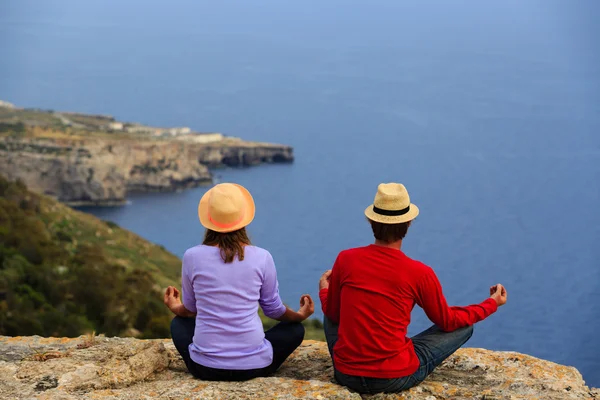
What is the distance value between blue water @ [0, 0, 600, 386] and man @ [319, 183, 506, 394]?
99.4ft

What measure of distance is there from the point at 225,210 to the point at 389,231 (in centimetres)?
89

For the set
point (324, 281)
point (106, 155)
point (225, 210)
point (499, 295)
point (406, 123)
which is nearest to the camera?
point (225, 210)

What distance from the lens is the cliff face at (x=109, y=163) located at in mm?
76500

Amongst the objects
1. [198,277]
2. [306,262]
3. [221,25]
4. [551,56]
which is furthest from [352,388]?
[221,25]

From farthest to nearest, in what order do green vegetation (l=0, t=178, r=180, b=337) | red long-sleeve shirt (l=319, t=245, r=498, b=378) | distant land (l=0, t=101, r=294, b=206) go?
distant land (l=0, t=101, r=294, b=206)
green vegetation (l=0, t=178, r=180, b=337)
red long-sleeve shirt (l=319, t=245, r=498, b=378)

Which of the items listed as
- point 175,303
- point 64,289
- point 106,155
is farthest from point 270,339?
point 106,155

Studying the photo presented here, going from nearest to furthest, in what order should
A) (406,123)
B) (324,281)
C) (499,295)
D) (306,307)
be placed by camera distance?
(499,295) → (306,307) → (324,281) → (406,123)

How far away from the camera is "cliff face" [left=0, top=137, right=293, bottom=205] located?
7650 cm

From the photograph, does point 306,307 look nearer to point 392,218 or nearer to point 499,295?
point 392,218

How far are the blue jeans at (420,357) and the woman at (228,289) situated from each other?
0.47m

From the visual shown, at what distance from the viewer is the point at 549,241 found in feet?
213

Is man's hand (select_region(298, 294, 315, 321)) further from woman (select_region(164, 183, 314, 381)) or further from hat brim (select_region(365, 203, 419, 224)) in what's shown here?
hat brim (select_region(365, 203, 419, 224))

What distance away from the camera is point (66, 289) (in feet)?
84.4

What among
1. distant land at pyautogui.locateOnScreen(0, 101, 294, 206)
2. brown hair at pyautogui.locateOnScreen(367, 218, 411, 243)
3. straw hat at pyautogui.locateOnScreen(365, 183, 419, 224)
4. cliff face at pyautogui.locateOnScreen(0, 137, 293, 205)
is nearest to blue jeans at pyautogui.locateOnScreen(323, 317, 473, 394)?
brown hair at pyautogui.locateOnScreen(367, 218, 411, 243)
